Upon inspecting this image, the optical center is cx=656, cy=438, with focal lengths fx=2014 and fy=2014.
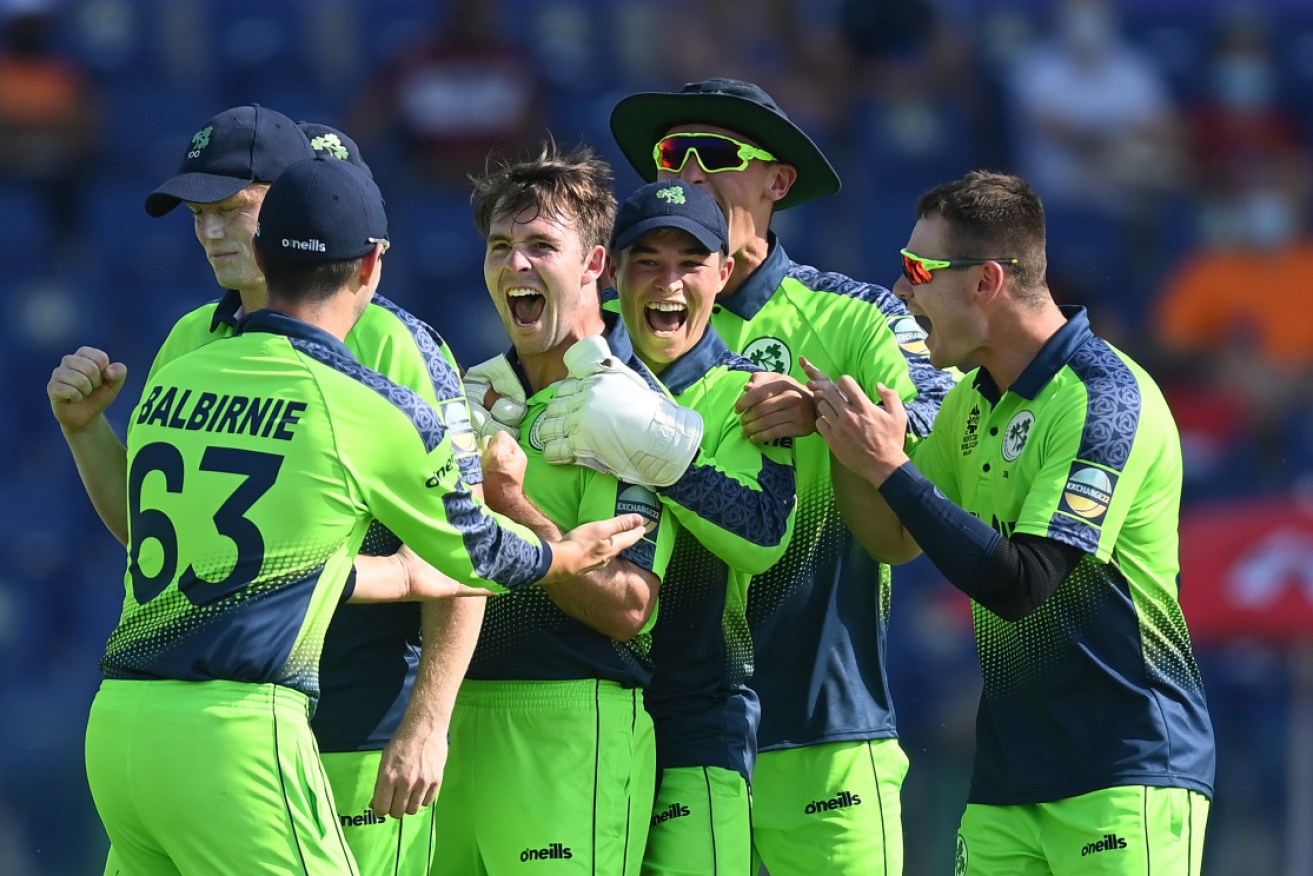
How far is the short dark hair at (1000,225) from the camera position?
5324mm

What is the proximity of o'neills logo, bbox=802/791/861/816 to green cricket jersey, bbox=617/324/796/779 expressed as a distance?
328mm

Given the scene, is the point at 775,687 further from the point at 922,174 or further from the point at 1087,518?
Result: the point at 922,174

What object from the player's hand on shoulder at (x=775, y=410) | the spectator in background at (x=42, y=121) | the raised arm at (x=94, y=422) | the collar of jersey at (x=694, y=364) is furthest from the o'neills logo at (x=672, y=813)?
the spectator in background at (x=42, y=121)

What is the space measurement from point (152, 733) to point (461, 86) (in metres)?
8.66

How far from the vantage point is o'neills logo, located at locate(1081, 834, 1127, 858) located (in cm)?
502

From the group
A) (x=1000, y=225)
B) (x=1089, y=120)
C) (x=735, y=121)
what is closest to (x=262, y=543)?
(x=1000, y=225)

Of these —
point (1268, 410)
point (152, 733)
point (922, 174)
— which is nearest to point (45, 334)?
point (922, 174)

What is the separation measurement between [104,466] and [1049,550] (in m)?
2.49

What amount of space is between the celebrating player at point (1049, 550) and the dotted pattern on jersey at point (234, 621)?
1.47 metres

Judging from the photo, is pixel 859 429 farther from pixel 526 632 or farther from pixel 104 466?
pixel 104 466

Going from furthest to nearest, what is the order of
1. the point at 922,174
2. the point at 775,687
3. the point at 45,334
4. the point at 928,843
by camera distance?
1. the point at 922,174
2. the point at 45,334
3. the point at 928,843
4. the point at 775,687

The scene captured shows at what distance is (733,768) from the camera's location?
209 inches

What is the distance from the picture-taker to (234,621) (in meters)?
4.35

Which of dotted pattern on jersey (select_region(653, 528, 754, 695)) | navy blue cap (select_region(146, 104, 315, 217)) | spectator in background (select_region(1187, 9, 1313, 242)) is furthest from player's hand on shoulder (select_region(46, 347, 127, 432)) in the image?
spectator in background (select_region(1187, 9, 1313, 242))
